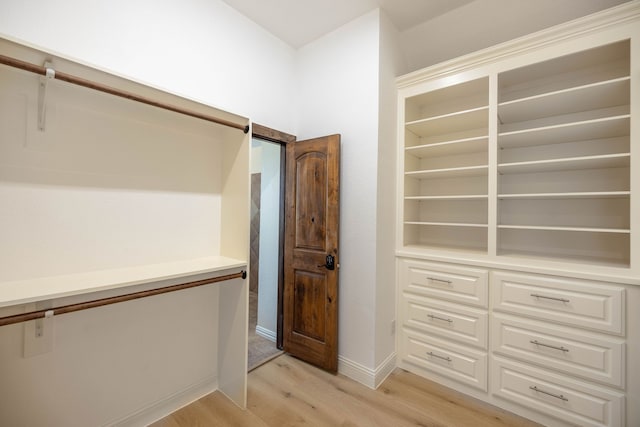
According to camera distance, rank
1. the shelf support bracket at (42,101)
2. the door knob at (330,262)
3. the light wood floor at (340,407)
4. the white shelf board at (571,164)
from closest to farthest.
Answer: the shelf support bracket at (42,101), the white shelf board at (571,164), the light wood floor at (340,407), the door knob at (330,262)

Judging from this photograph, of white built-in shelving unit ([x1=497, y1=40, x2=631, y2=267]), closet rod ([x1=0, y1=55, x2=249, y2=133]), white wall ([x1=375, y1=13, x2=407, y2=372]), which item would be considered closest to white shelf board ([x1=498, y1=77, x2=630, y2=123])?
white built-in shelving unit ([x1=497, y1=40, x2=631, y2=267])

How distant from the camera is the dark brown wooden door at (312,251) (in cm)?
228

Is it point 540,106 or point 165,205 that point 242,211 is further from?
point 540,106

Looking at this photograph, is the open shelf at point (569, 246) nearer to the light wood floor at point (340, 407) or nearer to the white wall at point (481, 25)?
the light wood floor at point (340, 407)

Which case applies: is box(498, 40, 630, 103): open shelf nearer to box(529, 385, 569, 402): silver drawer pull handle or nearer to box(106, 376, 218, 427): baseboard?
box(529, 385, 569, 402): silver drawer pull handle

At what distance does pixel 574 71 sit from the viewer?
6.37 feet

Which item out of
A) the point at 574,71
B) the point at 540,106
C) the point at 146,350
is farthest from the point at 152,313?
the point at 574,71

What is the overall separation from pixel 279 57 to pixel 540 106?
7.02 ft

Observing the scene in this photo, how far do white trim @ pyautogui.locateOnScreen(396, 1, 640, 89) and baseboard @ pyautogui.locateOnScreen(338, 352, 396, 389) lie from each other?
237 cm

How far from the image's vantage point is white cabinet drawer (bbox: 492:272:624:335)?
156 cm

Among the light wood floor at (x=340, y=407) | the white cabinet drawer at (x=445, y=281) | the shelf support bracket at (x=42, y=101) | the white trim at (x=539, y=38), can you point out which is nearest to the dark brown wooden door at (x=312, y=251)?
the light wood floor at (x=340, y=407)

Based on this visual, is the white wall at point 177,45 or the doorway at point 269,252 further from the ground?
the white wall at point 177,45

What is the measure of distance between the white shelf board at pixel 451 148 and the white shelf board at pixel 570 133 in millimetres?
149

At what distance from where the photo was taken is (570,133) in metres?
1.84
